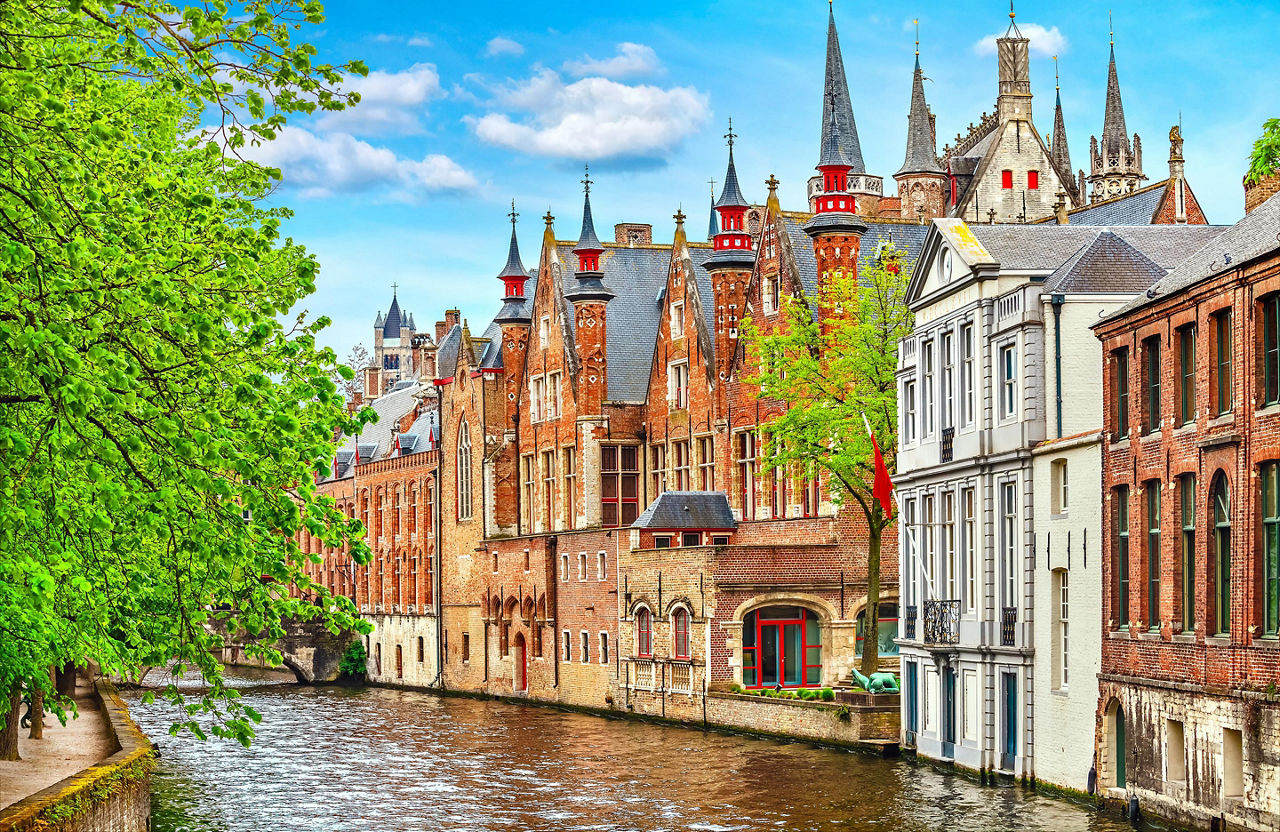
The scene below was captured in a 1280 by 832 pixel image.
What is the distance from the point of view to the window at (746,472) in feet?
177

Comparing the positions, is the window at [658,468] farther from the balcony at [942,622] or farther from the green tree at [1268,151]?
the green tree at [1268,151]

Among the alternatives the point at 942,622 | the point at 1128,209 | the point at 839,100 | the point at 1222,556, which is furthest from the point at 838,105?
the point at 1222,556

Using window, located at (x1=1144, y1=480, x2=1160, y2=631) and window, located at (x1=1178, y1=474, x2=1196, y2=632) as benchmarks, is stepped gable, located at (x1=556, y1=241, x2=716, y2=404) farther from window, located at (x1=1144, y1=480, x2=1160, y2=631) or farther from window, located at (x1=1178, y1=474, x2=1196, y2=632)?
window, located at (x1=1178, y1=474, x2=1196, y2=632)

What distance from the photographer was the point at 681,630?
48.2m

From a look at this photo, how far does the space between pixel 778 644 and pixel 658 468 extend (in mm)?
15024

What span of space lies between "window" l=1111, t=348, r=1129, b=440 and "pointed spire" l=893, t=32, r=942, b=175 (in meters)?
45.7

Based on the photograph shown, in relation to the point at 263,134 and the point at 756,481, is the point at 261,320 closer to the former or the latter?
the point at 263,134

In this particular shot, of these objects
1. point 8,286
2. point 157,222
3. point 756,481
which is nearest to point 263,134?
point 8,286

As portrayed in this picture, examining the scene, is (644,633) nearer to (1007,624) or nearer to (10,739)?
(1007,624)

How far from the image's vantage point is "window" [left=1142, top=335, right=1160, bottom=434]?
2636cm

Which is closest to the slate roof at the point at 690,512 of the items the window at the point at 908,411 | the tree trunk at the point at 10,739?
the window at the point at 908,411

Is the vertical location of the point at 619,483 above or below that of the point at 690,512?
above

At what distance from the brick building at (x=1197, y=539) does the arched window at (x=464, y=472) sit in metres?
44.3

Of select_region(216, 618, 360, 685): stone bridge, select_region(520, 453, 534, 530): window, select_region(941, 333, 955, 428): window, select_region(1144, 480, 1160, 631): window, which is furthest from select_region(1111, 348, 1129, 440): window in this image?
select_region(216, 618, 360, 685): stone bridge
